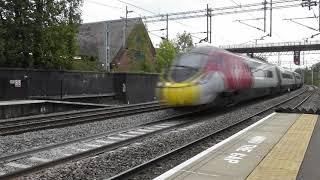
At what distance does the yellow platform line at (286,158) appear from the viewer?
841 centimetres

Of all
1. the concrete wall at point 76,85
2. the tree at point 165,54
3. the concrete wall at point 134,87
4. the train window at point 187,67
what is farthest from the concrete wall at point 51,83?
the tree at point 165,54

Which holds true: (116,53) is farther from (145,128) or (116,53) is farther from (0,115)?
(145,128)

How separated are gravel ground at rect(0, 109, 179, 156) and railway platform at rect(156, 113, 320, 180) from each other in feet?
14.9

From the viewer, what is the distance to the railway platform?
8406 millimetres

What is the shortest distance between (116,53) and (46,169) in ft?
192

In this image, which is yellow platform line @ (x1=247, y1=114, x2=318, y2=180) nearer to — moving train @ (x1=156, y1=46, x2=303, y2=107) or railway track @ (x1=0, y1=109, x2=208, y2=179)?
railway track @ (x1=0, y1=109, x2=208, y2=179)

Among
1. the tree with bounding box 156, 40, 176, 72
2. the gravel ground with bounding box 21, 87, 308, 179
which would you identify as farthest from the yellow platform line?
the tree with bounding box 156, 40, 176, 72

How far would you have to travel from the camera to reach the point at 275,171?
867cm

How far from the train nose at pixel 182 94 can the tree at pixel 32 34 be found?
16994 millimetres

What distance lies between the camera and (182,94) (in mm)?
18656

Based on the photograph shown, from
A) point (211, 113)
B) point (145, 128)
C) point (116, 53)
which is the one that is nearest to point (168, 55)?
point (116, 53)

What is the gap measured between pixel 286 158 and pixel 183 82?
367 inches

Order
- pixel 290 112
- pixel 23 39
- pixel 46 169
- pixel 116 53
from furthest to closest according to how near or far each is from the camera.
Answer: pixel 116 53
pixel 23 39
pixel 290 112
pixel 46 169

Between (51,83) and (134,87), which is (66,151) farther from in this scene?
(134,87)
